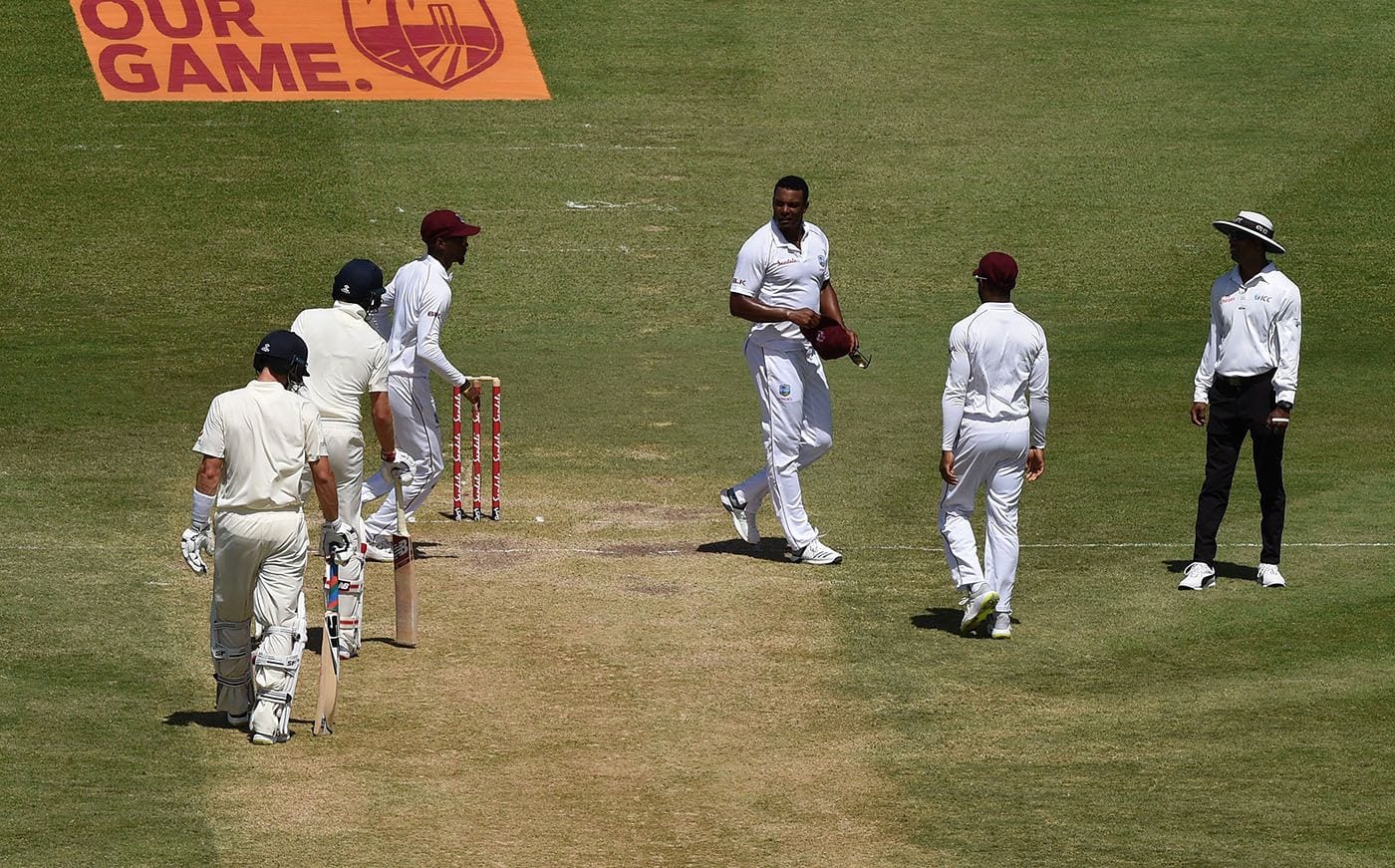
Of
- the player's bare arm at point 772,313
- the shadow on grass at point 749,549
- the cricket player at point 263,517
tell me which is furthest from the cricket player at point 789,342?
the cricket player at point 263,517

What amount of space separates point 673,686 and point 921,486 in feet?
18.2

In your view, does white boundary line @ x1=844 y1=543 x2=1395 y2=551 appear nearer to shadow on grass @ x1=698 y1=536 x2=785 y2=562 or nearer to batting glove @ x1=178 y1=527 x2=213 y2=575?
shadow on grass @ x1=698 y1=536 x2=785 y2=562

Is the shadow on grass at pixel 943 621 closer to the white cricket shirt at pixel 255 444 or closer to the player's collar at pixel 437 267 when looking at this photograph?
the player's collar at pixel 437 267

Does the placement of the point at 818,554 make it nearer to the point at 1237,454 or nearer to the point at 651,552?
the point at 651,552

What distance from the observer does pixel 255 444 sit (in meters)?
10.2

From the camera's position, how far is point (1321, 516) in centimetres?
1534

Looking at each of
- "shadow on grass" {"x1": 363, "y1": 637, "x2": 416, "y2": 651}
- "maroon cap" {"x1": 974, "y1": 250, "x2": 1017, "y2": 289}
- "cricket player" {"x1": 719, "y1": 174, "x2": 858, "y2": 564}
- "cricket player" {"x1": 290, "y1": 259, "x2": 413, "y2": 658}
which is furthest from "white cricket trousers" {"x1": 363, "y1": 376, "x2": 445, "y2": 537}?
"maroon cap" {"x1": 974, "y1": 250, "x2": 1017, "y2": 289}

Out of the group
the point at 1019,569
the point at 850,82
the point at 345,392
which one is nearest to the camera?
the point at 345,392

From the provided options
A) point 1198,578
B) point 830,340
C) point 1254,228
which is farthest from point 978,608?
point 1254,228

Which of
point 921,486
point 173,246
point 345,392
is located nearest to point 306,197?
point 173,246

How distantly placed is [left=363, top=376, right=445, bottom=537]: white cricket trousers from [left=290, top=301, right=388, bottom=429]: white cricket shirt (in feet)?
6.72

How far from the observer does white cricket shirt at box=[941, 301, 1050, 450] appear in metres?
12.1

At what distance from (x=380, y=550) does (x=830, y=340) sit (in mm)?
3436

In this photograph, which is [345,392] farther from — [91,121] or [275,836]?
[91,121]
